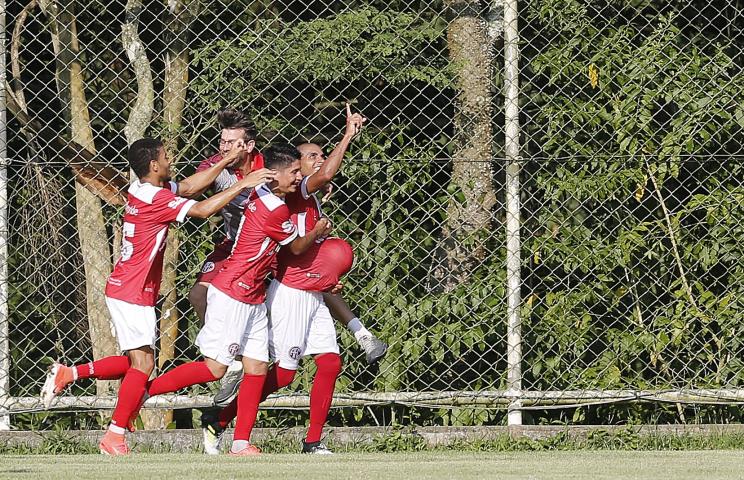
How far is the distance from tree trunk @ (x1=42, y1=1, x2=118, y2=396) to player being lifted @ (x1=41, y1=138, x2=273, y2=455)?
3.20ft

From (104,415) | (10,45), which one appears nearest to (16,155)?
(10,45)

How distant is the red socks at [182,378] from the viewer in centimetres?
695

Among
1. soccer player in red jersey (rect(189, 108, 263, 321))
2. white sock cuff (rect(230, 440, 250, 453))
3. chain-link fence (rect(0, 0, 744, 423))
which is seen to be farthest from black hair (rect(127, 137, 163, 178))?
white sock cuff (rect(230, 440, 250, 453))

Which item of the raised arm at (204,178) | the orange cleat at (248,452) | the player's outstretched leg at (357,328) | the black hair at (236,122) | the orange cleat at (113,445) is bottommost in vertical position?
the orange cleat at (248,452)

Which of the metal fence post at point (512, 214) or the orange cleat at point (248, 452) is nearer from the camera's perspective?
the orange cleat at point (248, 452)

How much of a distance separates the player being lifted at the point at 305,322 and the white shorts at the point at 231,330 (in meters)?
0.14

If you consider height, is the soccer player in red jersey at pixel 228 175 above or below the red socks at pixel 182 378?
above

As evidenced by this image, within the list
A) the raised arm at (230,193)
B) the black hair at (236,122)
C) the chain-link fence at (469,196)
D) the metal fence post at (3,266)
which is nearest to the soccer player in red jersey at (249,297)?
the raised arm at (230,193)

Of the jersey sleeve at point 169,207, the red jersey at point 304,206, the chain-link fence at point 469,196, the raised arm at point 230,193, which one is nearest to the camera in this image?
the raised arm at point 230,193

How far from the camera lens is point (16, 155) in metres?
8.06

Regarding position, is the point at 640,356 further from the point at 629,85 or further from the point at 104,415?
the point at 104,415

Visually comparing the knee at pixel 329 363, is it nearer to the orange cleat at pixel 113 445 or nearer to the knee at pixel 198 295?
the knee at pixel 198 295

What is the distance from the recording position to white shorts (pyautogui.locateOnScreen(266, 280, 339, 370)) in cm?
708

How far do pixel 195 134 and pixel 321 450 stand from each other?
1993 mm
